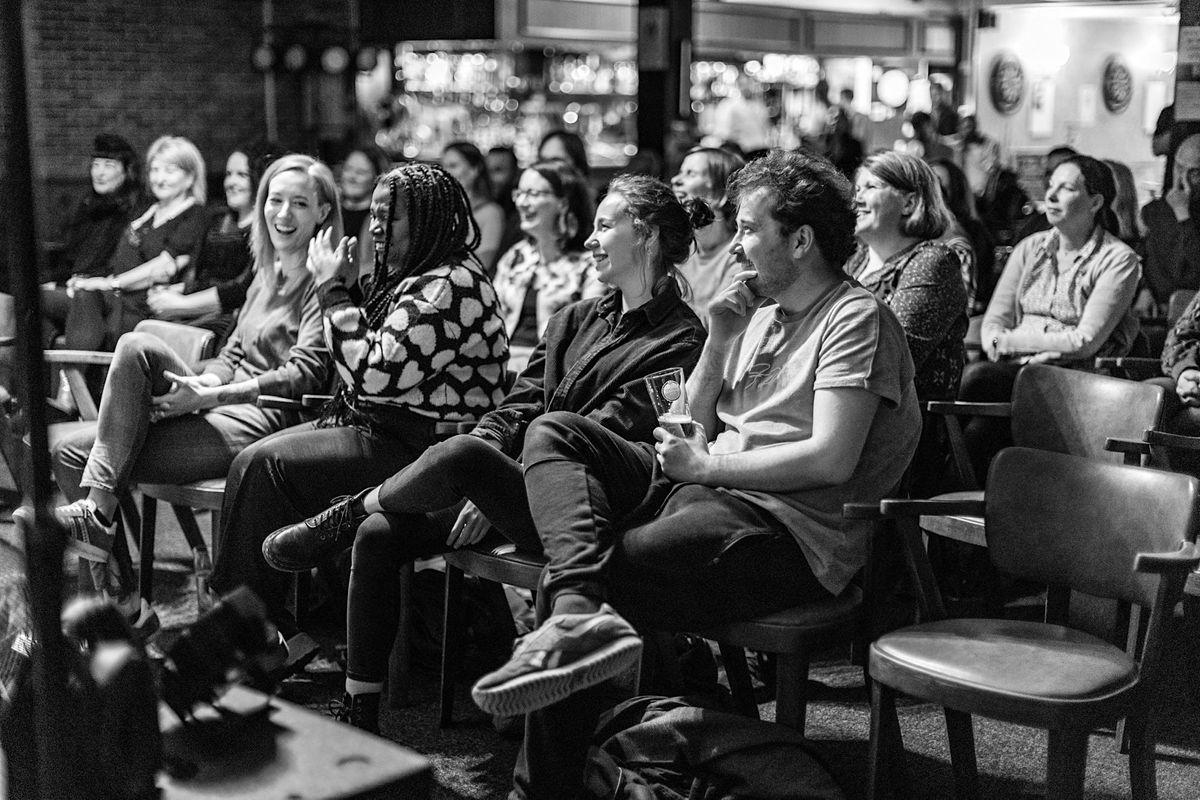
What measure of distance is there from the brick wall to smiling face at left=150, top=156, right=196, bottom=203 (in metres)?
4.56

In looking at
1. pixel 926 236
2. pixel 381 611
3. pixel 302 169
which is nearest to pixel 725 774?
pixel 381 611

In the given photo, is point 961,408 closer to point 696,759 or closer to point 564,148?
point 696,759

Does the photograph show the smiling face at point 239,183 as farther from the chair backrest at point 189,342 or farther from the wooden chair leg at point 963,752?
the wooden chair leg at point 963,752

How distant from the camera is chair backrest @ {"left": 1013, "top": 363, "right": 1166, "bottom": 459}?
2963mm

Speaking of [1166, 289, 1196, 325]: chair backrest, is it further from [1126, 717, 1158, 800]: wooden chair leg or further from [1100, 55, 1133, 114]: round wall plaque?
[1100, 55, 1133, 114]: round wall plaque

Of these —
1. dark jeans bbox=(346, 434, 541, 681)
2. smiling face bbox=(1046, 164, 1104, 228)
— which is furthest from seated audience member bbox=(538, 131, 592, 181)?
dark jeans bbox=(346, 434, 541, 681)

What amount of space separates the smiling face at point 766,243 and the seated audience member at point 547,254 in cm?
168

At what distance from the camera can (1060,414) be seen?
3.10 meters

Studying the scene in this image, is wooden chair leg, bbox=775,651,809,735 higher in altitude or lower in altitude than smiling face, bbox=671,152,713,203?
lower

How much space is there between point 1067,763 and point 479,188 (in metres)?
4.07

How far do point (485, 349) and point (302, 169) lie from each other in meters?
0.94

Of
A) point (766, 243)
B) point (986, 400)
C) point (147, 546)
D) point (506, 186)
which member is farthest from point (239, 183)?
point (766, 243)

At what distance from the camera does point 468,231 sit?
3.28 metres

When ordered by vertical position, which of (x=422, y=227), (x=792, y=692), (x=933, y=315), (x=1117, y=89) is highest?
(x=1117, y=89)
